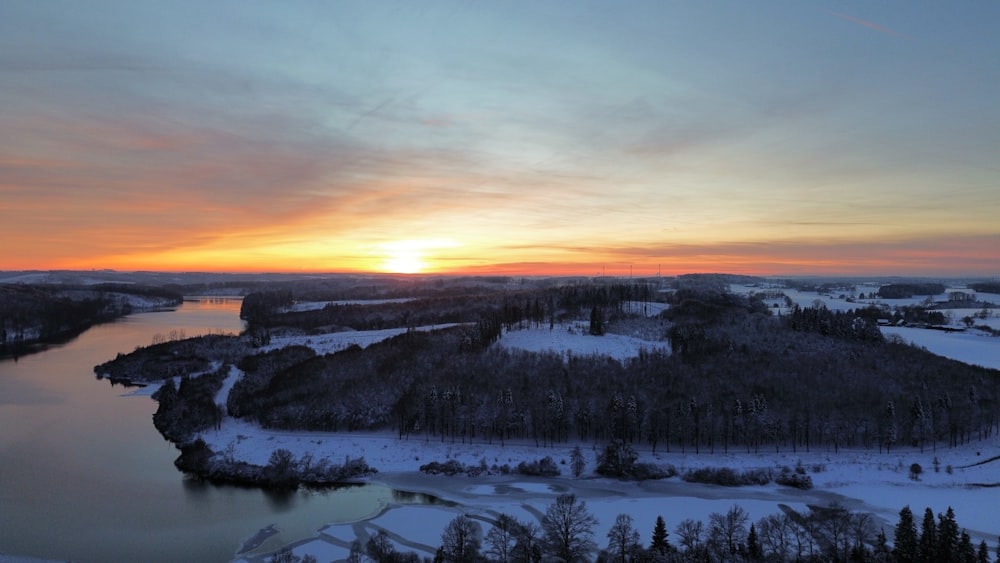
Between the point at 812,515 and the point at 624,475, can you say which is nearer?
the point at 812,515

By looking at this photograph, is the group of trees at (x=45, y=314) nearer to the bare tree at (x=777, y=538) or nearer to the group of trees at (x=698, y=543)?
the group of trees at (x=698, y=543)

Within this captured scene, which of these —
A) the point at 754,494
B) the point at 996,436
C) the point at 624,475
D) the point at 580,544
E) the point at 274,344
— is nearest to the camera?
the point at 580,544

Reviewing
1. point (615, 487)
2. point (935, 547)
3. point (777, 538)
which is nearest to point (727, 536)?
point (777, 538)

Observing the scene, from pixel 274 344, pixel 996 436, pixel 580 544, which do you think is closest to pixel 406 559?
pixel 580 544

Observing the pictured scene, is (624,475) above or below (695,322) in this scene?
below

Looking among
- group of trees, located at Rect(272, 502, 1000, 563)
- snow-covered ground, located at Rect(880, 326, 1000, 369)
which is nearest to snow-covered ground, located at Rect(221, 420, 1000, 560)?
group of trees, located at Rect(272, 502, 1000, 563)

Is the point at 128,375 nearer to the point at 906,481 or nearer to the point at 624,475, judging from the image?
the point at 624,475

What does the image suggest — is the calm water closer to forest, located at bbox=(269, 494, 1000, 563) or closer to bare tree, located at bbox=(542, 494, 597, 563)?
forest, located at bbox=(269, 494, 1000, 563)
